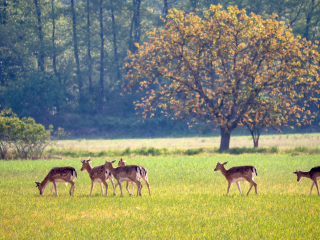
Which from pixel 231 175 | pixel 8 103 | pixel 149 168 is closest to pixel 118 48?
pixel 8 103

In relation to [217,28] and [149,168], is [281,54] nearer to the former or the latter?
[217,28]

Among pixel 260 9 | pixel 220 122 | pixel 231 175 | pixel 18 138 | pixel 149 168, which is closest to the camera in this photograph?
pixel 231 175

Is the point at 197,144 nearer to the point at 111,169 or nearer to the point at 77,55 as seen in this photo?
the point at 111,169

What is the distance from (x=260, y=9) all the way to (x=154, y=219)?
60.3 m

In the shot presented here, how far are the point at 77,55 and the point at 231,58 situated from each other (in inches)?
1579

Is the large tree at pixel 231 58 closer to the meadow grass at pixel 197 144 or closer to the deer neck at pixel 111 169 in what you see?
the meadow grass at pixel 197 144

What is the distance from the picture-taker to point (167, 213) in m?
11.8

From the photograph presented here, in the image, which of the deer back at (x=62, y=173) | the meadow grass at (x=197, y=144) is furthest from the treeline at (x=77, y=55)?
the deer back at (x=62, y=173)

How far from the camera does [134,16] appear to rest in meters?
70.9

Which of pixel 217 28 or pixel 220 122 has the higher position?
pixel 217 28

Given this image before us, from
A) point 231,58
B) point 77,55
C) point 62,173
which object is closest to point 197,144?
point 231,58

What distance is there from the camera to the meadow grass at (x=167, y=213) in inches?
387

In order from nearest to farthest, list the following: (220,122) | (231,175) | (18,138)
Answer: (231,175) < (18,138) < (220,122)

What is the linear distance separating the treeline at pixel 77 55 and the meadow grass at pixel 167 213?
4617 centimetres
